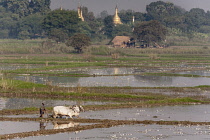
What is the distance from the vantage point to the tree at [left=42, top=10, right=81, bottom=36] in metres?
92.9

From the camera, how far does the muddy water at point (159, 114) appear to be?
25906 mm

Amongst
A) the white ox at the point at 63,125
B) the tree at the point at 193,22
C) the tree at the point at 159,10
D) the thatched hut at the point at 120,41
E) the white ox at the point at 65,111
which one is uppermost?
the tree at the point at 159,10

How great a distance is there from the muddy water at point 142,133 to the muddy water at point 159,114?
2258 millimetres

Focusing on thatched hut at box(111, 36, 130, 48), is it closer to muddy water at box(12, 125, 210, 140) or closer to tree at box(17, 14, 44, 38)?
tree at box(17, 14, 44, 38)

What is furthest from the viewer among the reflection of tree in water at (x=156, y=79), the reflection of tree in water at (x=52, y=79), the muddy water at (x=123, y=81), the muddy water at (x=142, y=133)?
the reflection of tree in water at (x=156, y=79)

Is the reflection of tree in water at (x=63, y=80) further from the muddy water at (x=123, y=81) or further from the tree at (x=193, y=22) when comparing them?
the tree at (x=193, y=22)

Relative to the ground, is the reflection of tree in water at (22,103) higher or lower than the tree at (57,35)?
lower

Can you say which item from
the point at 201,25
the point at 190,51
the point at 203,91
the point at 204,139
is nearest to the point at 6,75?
the point at 203,91

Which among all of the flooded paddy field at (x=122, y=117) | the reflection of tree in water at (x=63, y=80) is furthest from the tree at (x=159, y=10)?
the flooded paddy field at (x=122, y=117)

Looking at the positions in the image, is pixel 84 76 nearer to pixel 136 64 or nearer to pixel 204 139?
pixel 136 64

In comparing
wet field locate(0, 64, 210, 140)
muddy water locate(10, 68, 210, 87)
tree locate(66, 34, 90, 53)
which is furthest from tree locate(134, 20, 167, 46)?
wet field locate(0, 64, 210, 140)

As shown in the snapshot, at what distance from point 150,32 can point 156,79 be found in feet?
135

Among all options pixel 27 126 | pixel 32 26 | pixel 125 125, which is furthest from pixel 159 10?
pixel 27 126

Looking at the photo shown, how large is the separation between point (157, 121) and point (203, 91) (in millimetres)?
14055
